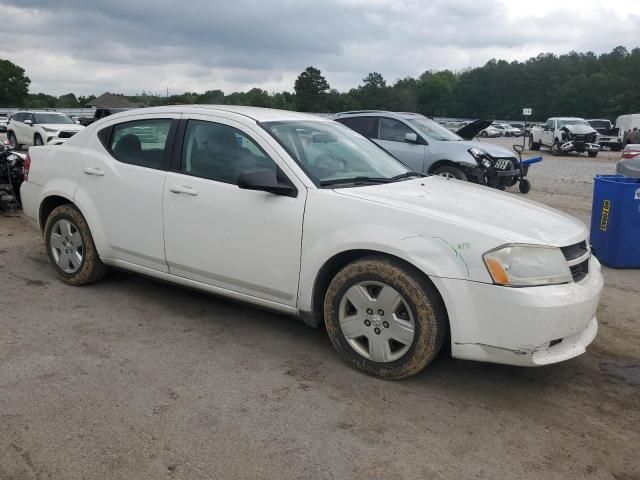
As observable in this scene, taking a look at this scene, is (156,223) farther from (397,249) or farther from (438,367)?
(438,367)

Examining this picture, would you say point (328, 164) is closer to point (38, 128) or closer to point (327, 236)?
point (327, 236)

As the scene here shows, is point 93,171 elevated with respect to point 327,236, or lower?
elevated

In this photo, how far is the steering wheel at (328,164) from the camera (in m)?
4.16

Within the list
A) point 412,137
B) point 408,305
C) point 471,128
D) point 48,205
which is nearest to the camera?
point 408,305

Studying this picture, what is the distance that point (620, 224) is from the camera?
21.8ft

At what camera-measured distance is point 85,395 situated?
340 cm

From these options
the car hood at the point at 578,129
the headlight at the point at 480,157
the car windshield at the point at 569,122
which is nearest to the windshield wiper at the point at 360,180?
the headlight at the point at 480,157

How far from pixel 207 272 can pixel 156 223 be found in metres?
0.59

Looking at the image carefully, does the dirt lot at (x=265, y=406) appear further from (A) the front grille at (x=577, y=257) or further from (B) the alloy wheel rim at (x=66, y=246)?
(A) the front grille at (x=577, y=257)

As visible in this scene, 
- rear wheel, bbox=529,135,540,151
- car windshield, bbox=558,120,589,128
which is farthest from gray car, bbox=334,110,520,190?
rear wheel, bbox=529,135,540,151

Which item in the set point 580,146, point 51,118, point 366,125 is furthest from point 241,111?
point 580,146

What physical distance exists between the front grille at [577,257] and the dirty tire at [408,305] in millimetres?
809

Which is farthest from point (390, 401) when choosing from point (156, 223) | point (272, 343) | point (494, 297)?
point (156, 223)

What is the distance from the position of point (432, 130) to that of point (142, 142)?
7889 millimetres
